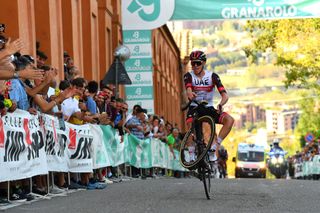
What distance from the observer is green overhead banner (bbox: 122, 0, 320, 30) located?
97.1ft

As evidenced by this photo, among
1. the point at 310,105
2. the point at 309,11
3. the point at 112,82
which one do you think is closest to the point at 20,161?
the point at 112,82

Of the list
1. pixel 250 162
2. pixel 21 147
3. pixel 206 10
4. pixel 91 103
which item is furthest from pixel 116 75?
pixel 250 162

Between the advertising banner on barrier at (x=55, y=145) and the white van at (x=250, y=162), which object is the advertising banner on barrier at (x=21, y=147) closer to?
the advertising banner on barrier at (x=55, y=145)

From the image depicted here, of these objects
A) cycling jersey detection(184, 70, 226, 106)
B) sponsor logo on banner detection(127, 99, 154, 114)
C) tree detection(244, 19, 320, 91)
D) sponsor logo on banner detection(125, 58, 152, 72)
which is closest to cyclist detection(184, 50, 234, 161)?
cycling jersey detection(184, 70, 226, 106)

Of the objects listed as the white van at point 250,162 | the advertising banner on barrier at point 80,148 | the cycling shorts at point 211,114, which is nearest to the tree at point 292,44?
the white van at point 250,162

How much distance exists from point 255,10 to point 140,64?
4736 mm

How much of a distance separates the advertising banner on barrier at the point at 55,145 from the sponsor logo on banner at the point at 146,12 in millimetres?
13720

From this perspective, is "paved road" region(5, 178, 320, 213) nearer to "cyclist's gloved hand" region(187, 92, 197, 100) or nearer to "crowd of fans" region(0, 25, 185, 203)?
"crowd of fans" region(0, 25, 185, 203)

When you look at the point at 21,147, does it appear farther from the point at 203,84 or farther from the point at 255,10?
the point at 255,10

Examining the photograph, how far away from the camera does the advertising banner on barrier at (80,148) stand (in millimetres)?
16781

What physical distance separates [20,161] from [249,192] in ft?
12.9

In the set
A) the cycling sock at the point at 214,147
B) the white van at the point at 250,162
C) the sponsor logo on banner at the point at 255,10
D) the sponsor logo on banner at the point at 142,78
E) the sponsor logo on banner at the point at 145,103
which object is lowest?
the white van at the point at 250,162

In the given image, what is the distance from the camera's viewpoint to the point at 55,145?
15.7m

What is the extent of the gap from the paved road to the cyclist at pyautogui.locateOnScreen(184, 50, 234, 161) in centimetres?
104
